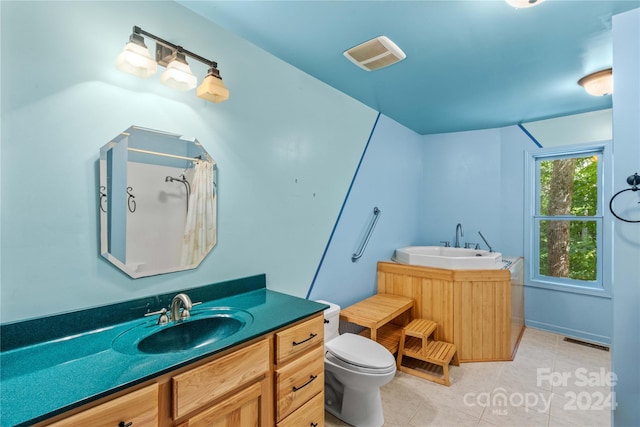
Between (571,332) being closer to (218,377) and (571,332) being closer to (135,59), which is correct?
(218,377)

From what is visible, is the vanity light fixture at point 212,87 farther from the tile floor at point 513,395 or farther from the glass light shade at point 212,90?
the tile floor at point 513,395

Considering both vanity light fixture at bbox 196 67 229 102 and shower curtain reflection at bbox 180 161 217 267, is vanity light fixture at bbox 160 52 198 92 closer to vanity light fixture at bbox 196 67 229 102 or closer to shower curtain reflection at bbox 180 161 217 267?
vanity light fixture at bbox 196 67 229 102

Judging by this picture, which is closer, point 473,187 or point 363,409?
point 363,409

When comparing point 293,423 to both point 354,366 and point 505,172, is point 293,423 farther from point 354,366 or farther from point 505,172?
point 505,172

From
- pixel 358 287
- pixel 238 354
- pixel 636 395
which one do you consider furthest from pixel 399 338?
pixel 238 354

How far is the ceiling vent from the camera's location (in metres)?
1.89

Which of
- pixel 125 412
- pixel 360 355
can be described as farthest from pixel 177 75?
pixel 360 355

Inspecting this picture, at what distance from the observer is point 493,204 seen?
3807mm

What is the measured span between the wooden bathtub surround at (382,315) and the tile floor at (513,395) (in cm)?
36

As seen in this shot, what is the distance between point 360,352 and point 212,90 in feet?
5.96

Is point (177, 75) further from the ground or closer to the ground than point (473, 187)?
further from the ground

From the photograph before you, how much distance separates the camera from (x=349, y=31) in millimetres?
1782

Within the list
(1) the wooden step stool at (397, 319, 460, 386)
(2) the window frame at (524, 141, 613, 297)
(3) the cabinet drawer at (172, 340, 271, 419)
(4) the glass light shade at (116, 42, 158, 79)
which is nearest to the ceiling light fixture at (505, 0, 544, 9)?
(4) the glass light shade at (116, 42, 158, 79)

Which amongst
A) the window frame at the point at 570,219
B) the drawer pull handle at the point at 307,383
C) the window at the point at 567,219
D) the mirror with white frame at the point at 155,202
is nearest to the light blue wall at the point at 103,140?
the mirror with white frame at the point at 155,202
